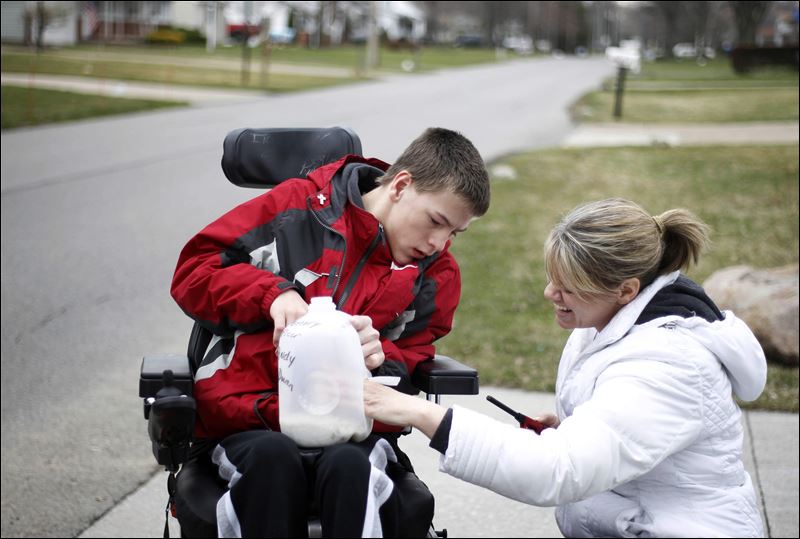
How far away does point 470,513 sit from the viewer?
4.15 meters

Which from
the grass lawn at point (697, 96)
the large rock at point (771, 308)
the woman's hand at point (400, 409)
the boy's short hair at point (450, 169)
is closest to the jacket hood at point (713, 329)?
the woman's hand at point (400, 409)

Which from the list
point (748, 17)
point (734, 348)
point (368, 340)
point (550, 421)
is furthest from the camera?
point (748, 17)

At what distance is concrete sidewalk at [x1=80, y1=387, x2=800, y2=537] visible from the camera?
3.97 m

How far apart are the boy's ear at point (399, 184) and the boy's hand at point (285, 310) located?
0.47 metres

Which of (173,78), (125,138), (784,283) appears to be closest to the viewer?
(784,283)

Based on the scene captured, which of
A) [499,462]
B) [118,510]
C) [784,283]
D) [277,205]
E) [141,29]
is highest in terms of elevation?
[141,29]

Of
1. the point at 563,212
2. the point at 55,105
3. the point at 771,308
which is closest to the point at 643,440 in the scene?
the point at 563,212

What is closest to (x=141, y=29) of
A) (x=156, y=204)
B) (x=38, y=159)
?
(x=38, y=159)

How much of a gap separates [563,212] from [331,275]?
2600mm

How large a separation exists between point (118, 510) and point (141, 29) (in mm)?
9119

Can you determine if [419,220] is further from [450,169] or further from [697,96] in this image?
[697,96]

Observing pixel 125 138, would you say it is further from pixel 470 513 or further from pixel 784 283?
pixel 470 513

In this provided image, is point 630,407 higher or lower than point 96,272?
higher

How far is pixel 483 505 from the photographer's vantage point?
4.23m
